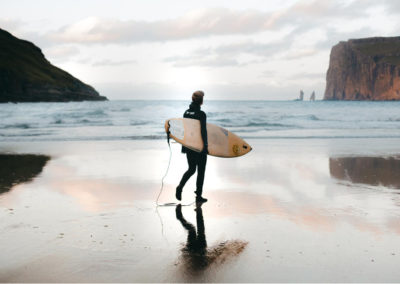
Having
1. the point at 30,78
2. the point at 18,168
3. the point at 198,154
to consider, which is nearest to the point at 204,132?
the point at 198,154

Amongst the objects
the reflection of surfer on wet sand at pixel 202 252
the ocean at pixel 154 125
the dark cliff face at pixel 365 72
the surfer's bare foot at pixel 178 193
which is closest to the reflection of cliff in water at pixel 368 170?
the surfer's bare foot at pixel 178 193

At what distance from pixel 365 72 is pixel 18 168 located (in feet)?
653

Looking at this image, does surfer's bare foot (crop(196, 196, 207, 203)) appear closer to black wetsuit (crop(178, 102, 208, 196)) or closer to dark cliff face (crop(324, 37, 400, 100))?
black wetsuit (crop(178, 102, 208, 196))

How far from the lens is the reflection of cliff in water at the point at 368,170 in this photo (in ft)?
28.3

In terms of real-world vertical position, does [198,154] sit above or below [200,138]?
below

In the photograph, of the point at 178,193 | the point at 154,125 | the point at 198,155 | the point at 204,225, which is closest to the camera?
the point at 204,225

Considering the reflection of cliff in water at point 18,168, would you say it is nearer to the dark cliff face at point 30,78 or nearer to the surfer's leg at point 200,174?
the surfer's leg at point 200,174

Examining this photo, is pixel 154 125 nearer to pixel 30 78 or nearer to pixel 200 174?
pixel 200 174

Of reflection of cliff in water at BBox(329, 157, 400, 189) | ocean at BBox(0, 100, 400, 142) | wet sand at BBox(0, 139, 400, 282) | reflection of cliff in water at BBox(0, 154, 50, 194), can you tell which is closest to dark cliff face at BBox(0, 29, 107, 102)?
ocean at BBox(0, 100, 400, 142)

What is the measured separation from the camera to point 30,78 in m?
143

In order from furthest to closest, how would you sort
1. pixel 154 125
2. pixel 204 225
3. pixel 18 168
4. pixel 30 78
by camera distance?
pixel 30 78, pixel 154 125, pixel 18 168, pixel 204 225

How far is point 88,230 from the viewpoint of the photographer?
508 cm

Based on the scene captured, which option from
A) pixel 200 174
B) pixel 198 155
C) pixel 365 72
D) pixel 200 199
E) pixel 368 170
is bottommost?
pixel 368 170

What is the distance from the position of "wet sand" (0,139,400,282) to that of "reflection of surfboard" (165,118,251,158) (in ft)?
2.18
